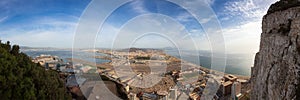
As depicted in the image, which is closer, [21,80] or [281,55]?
[281,55]

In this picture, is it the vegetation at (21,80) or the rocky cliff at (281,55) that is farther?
the vegetation at (21,80)

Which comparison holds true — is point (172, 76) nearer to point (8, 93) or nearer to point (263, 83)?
point (263, 83)

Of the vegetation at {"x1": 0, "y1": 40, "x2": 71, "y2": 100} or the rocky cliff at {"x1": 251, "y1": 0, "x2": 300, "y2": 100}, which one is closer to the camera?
the rocky cliff at {"x1": 251, "y1": 0, "x2": 300, "y2": 100}

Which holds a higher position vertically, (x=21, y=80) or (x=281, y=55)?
(x=281, y=55)

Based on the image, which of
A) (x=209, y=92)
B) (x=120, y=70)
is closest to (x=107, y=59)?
(x=120, y=70)
